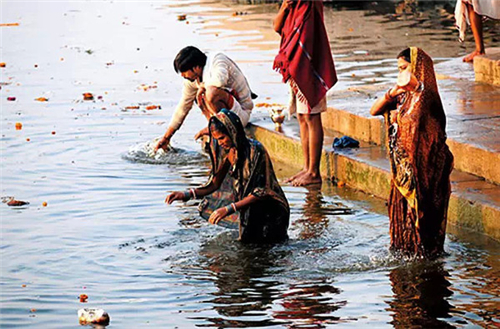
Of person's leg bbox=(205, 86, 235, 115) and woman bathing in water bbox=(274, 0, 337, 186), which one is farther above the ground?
woman bathing in water bbox=(274, 0, 337, 186)

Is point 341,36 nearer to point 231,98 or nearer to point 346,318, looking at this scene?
point 231,98

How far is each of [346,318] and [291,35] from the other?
3618 millimetres

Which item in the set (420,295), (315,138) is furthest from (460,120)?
(420,295)

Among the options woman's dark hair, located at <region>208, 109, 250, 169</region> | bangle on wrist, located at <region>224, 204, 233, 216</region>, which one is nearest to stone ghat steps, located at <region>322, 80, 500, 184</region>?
woman's dark hair, located at <region>208, 109, 250, 169</region>

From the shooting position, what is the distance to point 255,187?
7.28 metres

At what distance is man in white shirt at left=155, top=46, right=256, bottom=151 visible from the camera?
29.3 ft

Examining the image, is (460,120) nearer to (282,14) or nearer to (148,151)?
(282,14)

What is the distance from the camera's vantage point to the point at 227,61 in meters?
9.62

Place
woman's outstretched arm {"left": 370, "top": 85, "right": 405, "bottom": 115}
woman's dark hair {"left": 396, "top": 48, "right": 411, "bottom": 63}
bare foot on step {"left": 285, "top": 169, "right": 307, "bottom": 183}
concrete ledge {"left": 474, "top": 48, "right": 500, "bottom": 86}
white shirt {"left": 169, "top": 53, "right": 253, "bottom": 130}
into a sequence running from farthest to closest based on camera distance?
concrete ledge {"left": 474, "top": 48, "right": 500, "bottom": 86}
white shirt {"left": 169, "top": 53, "right": 253, "bottom": 130}
bare foot on step {"left": 285, "top": 169, "right": 307, "bottom": 183}
woman's outstretched arm {"left": 370, "top": 85, "right": 405, "bottom": 115}
woman's dark hair {"left": 396, "top": 48, "right": 411, "bottom": 63}

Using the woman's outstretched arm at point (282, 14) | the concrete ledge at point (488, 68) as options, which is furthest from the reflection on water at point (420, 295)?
the concrete ledge at point (488, 68)

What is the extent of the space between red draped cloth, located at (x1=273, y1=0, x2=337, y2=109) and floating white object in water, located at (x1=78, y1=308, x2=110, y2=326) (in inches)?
137

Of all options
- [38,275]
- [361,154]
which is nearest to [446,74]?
[361,154]

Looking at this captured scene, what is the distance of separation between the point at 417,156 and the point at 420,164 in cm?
6

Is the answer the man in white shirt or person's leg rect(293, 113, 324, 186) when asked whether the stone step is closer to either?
person's leg rect(293, 113, 324, 186)
